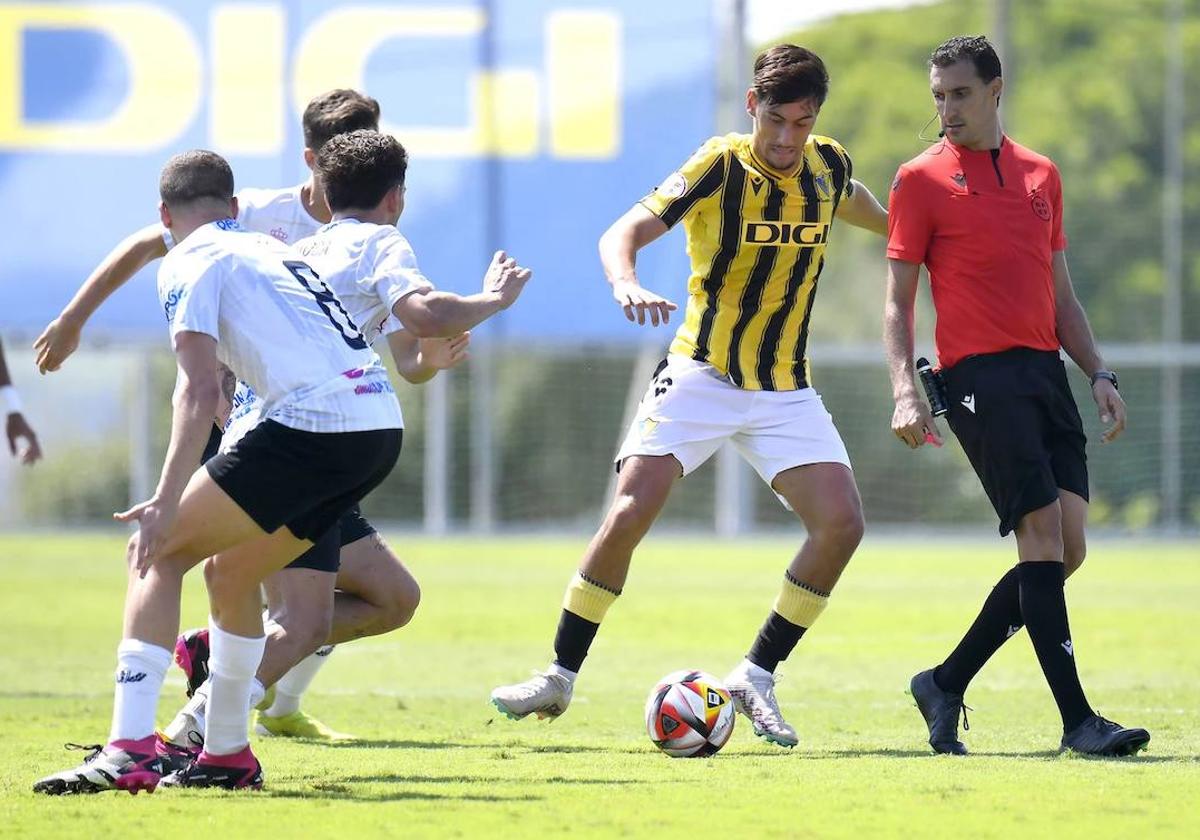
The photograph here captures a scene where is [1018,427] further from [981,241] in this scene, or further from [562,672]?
[562,672]

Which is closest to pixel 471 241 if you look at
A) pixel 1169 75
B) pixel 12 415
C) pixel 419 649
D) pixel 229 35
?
pixel 229 35

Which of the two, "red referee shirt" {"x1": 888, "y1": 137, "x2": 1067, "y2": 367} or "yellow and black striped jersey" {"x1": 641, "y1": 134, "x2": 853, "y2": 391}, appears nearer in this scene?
"red referee shirt" {"x1": 888, "y1": 137, "x2": 1067, "y2": 367}

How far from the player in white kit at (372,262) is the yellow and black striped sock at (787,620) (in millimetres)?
1964

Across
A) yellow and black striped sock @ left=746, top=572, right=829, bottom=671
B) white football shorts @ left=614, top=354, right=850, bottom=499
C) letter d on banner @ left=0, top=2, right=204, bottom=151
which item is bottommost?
yellow and black striped sock @ left=746, top=572, right=829, bottom=671

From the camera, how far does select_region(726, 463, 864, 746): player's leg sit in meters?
7.42

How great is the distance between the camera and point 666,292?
26078mm

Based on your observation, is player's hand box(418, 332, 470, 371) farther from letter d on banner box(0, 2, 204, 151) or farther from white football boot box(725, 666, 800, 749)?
letter d on banner box(0, 2, 204, 151)

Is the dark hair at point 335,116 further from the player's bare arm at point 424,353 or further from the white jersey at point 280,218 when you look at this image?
the player's bare arm at point 424,353

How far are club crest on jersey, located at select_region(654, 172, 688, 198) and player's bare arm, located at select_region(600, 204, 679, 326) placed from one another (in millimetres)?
117

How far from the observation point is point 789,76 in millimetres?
7195

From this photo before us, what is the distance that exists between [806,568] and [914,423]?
869 mm

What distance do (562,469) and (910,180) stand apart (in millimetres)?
25339

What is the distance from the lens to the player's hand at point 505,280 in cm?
607

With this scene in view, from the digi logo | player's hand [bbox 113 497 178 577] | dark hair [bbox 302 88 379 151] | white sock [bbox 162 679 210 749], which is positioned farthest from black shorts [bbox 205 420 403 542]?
the digi logo
